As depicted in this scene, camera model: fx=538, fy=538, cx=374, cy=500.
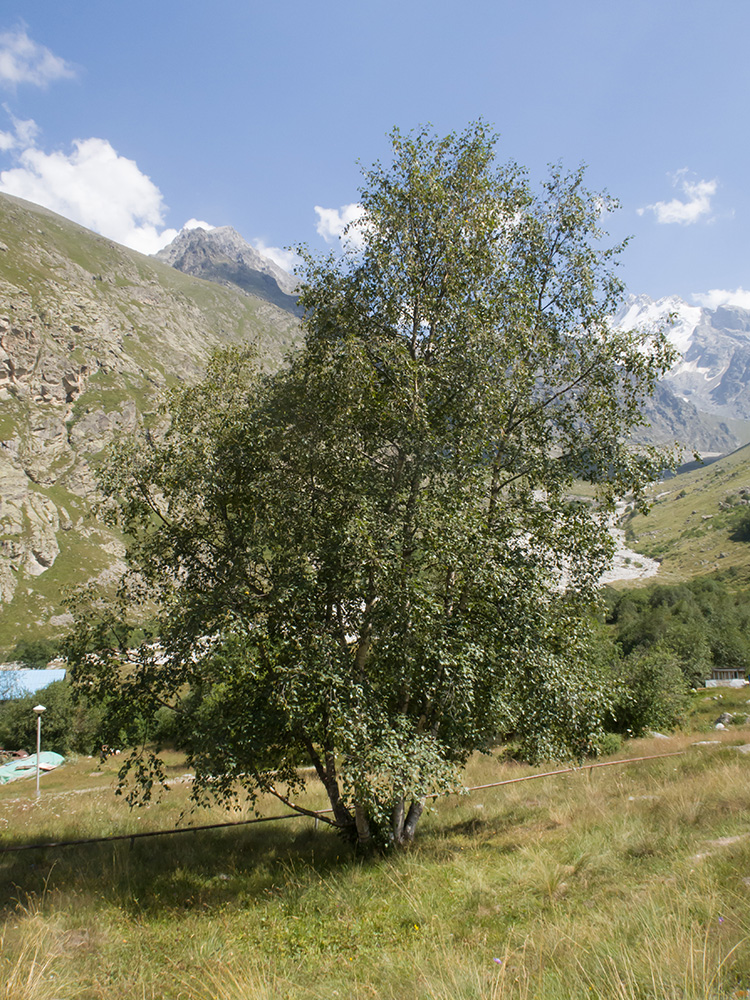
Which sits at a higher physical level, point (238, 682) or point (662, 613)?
point (238, 682)

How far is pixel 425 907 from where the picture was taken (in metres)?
9.13

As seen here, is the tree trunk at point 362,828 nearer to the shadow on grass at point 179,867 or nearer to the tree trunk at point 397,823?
the shadow on grass at point 179,867

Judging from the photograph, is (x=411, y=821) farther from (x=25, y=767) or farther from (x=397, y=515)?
(x=25, y=767)

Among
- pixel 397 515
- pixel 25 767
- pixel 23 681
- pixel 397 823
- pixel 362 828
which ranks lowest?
pixel 23 681

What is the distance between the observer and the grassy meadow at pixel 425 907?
5824mm

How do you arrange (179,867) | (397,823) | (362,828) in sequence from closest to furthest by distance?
(362,828) → (179,867) → (397,823)

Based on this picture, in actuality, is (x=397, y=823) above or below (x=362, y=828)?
below

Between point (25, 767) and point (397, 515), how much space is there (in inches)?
2417

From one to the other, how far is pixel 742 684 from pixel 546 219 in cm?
8173

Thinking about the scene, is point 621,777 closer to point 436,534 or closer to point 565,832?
point 565,832

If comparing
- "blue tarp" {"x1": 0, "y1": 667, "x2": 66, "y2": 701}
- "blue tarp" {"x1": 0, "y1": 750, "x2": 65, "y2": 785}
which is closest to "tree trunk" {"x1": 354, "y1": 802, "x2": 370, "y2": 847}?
"blue tarp" {"x1": 0, "y1": 750, "x2": 65, "y2": 785}

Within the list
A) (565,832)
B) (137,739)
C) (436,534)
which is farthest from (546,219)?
(137,739)

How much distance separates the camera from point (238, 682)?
11.6 meters

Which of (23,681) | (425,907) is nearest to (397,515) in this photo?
(425,907)
